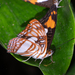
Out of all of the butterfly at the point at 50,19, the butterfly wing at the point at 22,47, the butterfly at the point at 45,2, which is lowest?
the butterfly wing at the point at 22,47

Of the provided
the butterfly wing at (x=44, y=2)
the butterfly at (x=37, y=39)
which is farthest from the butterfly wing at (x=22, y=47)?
the butterfly wing at (x=44, y=2)

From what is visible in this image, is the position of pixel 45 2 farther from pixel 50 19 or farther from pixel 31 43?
pixel 31 43

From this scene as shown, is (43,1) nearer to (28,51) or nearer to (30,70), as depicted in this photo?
(28,51)

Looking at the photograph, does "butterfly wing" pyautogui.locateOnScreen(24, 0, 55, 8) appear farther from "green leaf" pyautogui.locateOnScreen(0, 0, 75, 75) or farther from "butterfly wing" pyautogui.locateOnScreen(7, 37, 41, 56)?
"butterfly wing" pyautogui.locateOnScreen(7, 37, 41, 56)

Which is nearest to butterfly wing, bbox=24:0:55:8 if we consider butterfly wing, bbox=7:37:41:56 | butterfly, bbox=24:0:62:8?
butterfly, bbox=24:0:62:8

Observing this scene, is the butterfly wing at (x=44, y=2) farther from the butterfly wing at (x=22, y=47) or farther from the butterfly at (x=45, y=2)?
the butterfly wing at (x=22, y=47)
